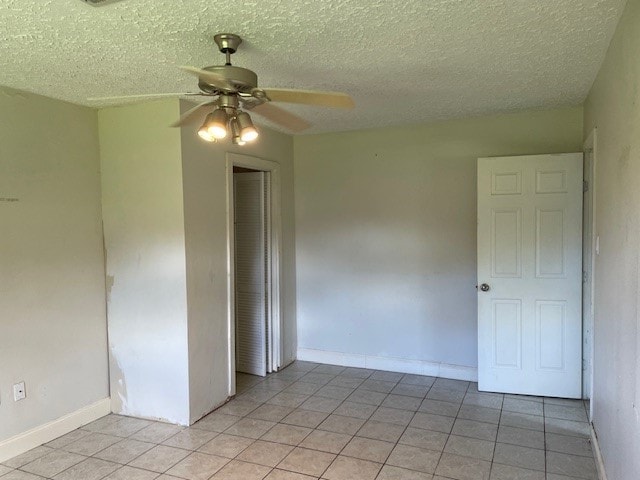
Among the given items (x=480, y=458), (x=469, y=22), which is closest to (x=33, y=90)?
(x=469, y=22)

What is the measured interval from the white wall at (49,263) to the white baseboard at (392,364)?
6.46ft

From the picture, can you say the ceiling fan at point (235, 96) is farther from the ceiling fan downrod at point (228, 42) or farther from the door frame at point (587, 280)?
the door frame at point (587, 280)

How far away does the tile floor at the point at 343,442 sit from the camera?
104 inches

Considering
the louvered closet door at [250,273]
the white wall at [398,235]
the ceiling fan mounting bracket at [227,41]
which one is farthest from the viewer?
the louvered closet door at [250,273]

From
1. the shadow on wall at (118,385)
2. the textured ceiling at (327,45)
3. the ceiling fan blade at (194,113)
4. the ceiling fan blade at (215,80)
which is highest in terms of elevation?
the textured ceiling at (327,45)

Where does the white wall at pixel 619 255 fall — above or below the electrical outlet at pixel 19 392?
above

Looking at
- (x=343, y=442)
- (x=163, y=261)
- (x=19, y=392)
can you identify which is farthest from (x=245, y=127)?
(x=19, y=392)

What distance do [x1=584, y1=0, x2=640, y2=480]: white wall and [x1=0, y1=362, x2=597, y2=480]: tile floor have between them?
1.59ft

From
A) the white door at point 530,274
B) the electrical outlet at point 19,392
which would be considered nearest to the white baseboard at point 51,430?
the electrical outlet at point 19,392

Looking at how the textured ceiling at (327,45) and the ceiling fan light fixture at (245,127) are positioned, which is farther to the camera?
the ceiling fan light fixture at (245,127)

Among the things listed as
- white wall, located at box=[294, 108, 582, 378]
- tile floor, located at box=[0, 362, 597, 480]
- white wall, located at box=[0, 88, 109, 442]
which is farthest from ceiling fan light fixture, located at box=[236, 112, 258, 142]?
white wall, located at box=[294, 108, 582, 378]

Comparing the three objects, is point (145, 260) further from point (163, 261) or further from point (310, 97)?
point (310, 97)

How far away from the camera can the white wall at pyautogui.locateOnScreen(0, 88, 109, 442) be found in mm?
2857

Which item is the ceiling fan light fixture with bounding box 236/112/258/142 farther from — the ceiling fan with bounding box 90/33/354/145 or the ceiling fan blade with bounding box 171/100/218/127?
the ceiling fan blade with bounding box 171/100/218/127
